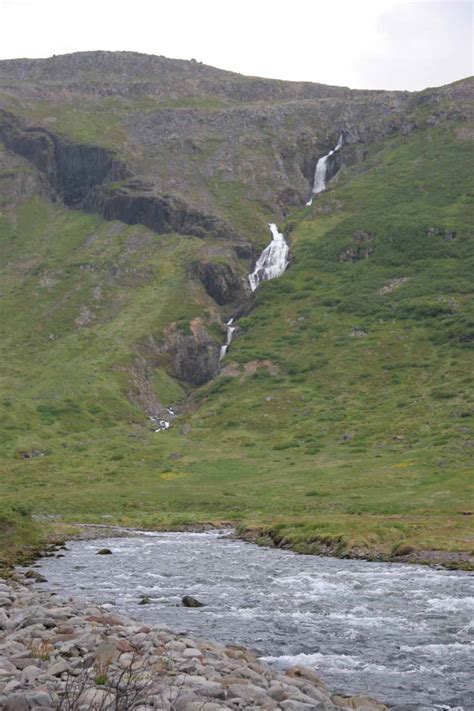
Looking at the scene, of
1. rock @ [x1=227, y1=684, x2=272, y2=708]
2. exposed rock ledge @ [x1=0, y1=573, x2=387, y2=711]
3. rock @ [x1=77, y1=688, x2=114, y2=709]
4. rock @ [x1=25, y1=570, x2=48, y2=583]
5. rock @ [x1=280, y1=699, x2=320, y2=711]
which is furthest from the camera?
rock @ [x1=25, y1=570, x2=48, y2=583]

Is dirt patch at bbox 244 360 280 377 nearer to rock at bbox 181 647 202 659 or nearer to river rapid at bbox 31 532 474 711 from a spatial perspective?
river rapid at bbox 31 532 474 711

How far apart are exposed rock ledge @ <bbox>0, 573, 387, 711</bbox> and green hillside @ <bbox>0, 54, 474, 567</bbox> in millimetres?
26314

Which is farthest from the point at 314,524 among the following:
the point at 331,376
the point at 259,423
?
the point at 331,376

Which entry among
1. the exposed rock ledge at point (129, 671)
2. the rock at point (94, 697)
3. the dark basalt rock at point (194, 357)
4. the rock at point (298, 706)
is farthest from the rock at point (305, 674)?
the dark basalt rock at point (194, 357)

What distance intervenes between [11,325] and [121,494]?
105m

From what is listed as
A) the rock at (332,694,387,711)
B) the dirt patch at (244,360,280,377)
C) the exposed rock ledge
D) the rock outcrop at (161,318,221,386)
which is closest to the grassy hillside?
the dirt patch at (244,360,280,377)

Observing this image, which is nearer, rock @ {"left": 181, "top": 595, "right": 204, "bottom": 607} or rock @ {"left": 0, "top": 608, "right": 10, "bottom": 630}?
rock @ {"left": 0, "top": 608, "right": 10, "bottom": 630}

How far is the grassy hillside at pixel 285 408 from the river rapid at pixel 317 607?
771 centimetres

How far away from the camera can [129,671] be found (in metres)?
14.7

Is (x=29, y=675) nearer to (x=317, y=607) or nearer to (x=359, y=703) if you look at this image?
(x=359, y=703)

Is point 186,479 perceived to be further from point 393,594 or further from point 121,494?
point 393,594

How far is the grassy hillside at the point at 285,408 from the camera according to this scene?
76.8 m

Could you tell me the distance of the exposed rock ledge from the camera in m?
16.6

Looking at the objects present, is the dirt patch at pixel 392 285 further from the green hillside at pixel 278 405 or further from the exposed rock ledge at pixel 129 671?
the exposed rock ledge at pixel 129 671
